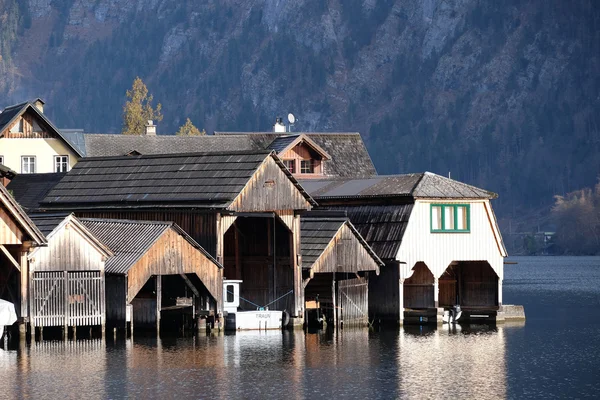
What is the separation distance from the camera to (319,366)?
53156 millimetres

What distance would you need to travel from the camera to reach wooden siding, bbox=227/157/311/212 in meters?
64.4

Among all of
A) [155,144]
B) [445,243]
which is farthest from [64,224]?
[155,144]

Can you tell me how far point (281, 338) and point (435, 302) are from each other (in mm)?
11698

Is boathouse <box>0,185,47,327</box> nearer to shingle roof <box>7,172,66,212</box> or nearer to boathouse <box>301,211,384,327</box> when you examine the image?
boathouse <box>301,211,384,327</box>

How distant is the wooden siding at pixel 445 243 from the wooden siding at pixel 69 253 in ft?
54.4

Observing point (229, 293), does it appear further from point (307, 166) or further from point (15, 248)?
point (307, 166)

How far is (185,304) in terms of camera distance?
65500 millimetres

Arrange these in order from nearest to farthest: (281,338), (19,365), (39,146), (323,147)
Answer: (19,365)
(281,338)
(39,146)
(323,147)

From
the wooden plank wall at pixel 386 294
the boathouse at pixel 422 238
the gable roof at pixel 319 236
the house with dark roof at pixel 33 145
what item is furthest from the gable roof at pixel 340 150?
the gable roof at pixel 319 236

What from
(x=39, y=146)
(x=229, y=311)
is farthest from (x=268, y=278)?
(x=39, y=146)

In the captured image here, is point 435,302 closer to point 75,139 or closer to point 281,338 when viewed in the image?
point 281,338

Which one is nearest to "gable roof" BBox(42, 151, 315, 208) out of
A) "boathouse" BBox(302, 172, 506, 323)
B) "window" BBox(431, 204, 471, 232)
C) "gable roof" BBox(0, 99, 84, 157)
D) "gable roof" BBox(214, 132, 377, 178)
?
"boathouse" BBox(302, 172, 506, 323)

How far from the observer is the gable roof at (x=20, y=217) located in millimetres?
56406

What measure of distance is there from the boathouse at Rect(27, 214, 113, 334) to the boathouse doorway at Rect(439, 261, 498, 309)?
2246 cm
